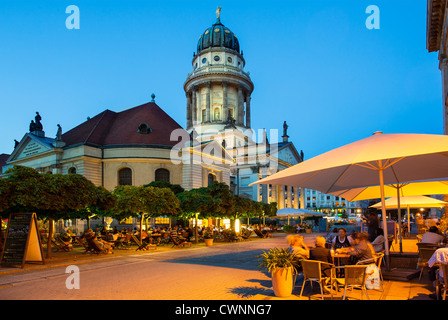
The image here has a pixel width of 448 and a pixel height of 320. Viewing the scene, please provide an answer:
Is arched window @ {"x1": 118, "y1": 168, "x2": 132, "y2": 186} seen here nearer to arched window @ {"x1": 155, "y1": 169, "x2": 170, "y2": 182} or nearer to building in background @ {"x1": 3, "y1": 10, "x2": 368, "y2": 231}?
building in background @ {"x1": 3, "y1": 10, "x2": 368, "y2": 231}

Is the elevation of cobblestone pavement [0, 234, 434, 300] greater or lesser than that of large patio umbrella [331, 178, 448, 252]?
lesser

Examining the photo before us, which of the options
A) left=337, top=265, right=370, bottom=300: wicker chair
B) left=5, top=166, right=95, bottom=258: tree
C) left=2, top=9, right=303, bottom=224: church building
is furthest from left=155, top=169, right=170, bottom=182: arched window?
left=337, top=265, right=370, bottom=300: wicker chair

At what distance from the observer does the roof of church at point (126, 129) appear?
→ 42500mm

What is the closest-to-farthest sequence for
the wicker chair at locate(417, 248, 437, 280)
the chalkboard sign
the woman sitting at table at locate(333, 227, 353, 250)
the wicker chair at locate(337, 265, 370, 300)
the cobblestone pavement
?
the wicker chair at locate(337, 265, 370, 300) < the cobblestone pavement < the wicker chair at locate(417, 248, 437, 280) < the woman sitting at table at locate(333, 227, 353, 250) < the chalkboard sign

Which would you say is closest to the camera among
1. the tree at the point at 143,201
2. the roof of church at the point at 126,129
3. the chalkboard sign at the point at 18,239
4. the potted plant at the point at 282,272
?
the potted plant at the point at 282,272

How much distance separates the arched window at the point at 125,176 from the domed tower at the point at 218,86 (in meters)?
31.7

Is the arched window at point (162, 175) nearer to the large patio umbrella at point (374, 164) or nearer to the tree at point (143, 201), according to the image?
the tree at point (143, 201)

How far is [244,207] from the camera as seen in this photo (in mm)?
30578

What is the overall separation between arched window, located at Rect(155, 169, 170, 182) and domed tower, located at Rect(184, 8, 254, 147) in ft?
96.6

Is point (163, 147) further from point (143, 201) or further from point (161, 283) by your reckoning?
point (161, 283)

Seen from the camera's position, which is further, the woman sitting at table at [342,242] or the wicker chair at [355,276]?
the woman sitting at table at [342,242]

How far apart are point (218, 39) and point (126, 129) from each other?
A: 38.3m

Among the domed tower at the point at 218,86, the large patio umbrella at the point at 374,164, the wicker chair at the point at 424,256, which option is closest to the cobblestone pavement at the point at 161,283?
the wicker chair at the point at 424,256

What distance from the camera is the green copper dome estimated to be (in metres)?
74.1
